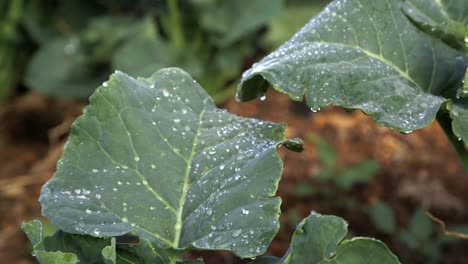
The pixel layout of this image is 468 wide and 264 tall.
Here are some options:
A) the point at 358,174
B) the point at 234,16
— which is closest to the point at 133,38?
the point at 234,16

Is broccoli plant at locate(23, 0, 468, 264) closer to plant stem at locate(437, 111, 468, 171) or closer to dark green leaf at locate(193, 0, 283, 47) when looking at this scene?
plant stem at locate(437, 111, 468, 171)

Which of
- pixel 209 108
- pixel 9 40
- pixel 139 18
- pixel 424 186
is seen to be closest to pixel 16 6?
pixel 9 40

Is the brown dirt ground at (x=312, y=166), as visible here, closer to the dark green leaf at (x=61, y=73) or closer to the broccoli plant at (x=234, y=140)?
the dark green leaf at (x=61, y=73)

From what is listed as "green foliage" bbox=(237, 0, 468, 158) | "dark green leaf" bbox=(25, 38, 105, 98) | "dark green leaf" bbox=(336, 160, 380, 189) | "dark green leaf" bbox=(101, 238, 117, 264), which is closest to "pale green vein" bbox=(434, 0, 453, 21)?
"green foliage" bbox=(237, 0, 468, 158)

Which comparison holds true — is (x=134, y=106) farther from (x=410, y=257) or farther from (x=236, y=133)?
(x=410, y=257)

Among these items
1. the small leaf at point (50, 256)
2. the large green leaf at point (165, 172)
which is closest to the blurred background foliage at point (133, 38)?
the large green leaf at point (165, 172)

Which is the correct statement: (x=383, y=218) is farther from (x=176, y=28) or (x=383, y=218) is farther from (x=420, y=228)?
(x=176, y=28)
